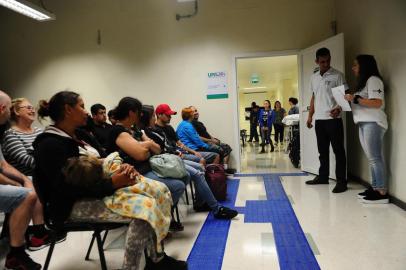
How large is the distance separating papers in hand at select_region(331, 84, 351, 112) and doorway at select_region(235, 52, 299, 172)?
1.71 meters

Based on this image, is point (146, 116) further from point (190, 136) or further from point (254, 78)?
point (254, 78)

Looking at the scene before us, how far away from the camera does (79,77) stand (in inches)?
227

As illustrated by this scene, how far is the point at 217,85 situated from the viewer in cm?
536

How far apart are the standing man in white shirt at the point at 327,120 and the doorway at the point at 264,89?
123 cm

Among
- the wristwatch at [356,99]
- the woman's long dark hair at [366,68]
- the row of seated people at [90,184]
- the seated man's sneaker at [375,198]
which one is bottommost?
the seated man's sneaker at [375,198]

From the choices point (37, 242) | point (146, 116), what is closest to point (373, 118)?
Answer: point (146, 116)

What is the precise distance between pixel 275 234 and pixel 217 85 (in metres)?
3.28

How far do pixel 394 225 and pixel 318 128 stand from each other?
1.74 m

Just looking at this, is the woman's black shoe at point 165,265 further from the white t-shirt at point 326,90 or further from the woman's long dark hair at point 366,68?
the white t-shirt at point 326,90

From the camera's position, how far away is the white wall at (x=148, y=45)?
516 centimetres

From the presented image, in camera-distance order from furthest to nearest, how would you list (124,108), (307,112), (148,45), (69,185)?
(148,45)
(307,112)
(124,108)
(69,185)

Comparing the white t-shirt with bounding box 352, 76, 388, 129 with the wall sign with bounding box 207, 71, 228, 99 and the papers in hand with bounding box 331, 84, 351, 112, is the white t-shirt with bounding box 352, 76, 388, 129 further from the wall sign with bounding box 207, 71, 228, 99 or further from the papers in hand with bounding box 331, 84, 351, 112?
the wall sign with bounding box 207, 71, 228, 99

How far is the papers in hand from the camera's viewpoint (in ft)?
11.5

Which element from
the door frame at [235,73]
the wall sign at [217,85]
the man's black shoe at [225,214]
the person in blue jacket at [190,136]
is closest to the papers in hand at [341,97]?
the door frame at [235,73]
